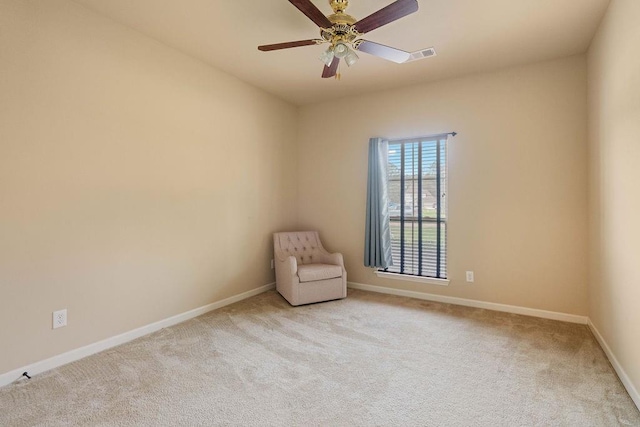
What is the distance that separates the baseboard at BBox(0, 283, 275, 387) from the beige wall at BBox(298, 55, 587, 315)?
2238 millimetres

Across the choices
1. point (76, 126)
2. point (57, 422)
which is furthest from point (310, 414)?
point (76, 126)

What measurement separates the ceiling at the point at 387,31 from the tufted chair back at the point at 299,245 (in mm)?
2060

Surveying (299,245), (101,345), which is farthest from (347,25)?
(101,345)

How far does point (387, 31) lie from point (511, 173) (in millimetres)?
2013

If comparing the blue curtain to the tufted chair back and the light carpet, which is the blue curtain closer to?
the tufted chair back

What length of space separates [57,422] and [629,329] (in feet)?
11.4

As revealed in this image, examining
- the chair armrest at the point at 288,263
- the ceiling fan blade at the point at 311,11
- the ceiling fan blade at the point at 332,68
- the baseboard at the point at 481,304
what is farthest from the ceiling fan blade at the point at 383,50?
the baseboard at the point at 481,304

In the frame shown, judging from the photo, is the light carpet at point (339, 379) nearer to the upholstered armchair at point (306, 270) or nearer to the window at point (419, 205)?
the upholstered armchair at point (306, 270)

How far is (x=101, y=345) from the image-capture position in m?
→ 2.58

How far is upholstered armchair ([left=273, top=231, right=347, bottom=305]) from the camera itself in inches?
144

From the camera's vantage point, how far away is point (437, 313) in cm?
345

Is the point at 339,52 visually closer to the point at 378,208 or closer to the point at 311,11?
the point at 311,11

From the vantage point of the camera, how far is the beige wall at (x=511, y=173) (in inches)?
125

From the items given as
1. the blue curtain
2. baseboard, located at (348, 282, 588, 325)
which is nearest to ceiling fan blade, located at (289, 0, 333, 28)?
the blue curtain
